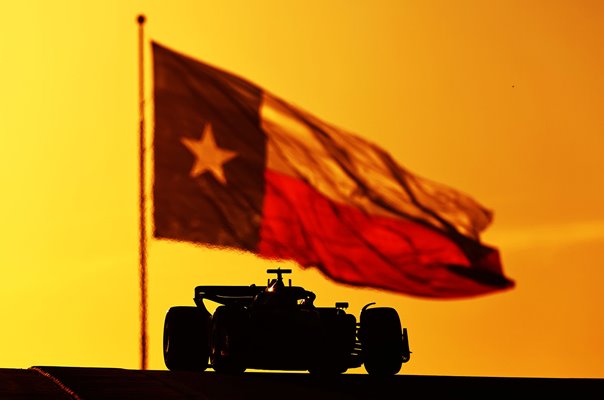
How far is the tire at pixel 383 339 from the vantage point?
36594mm

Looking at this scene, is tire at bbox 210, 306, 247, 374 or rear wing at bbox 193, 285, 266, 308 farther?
rear wing at bbox 193, 285, 266, 308

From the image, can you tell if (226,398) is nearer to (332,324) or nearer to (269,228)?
(332,324)

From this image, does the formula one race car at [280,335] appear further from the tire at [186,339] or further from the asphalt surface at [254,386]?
the asphalt surface at [254,386]

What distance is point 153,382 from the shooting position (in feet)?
96.3

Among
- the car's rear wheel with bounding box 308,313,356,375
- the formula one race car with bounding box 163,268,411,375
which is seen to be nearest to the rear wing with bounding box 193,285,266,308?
the formula one race car with bounding box 163,268,411,375

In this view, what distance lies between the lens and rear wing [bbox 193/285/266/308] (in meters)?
38.9

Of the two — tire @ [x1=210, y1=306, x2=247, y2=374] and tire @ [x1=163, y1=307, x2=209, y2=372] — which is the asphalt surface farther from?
tire @ [x1=163, y1=307, x2=209, y2=372]

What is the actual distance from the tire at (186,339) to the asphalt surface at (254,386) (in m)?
2.68

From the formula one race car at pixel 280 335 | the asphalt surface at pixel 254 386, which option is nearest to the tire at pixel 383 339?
the formula one race car at pixel 280 335

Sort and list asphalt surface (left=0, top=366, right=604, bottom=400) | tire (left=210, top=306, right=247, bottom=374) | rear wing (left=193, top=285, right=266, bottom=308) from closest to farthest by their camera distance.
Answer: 1. asphalt surface (left=0, top=366, right=604, bottom=400)
2. tire (left=210, top=306, right=247, bottom=374)
3. rear wing (left=193, top=285, right=266, bottom=308)

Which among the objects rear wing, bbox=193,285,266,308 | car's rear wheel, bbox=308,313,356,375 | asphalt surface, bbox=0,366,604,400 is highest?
rear wing, bbox=193,285,266,308

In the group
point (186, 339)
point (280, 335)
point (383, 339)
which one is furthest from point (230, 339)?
point (383, 339)

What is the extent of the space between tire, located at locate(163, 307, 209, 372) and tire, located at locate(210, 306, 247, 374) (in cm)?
155

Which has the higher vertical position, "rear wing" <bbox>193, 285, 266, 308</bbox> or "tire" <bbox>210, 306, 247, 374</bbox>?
"rear wing" <bbox>193, 285, 266, 308</bbox>
